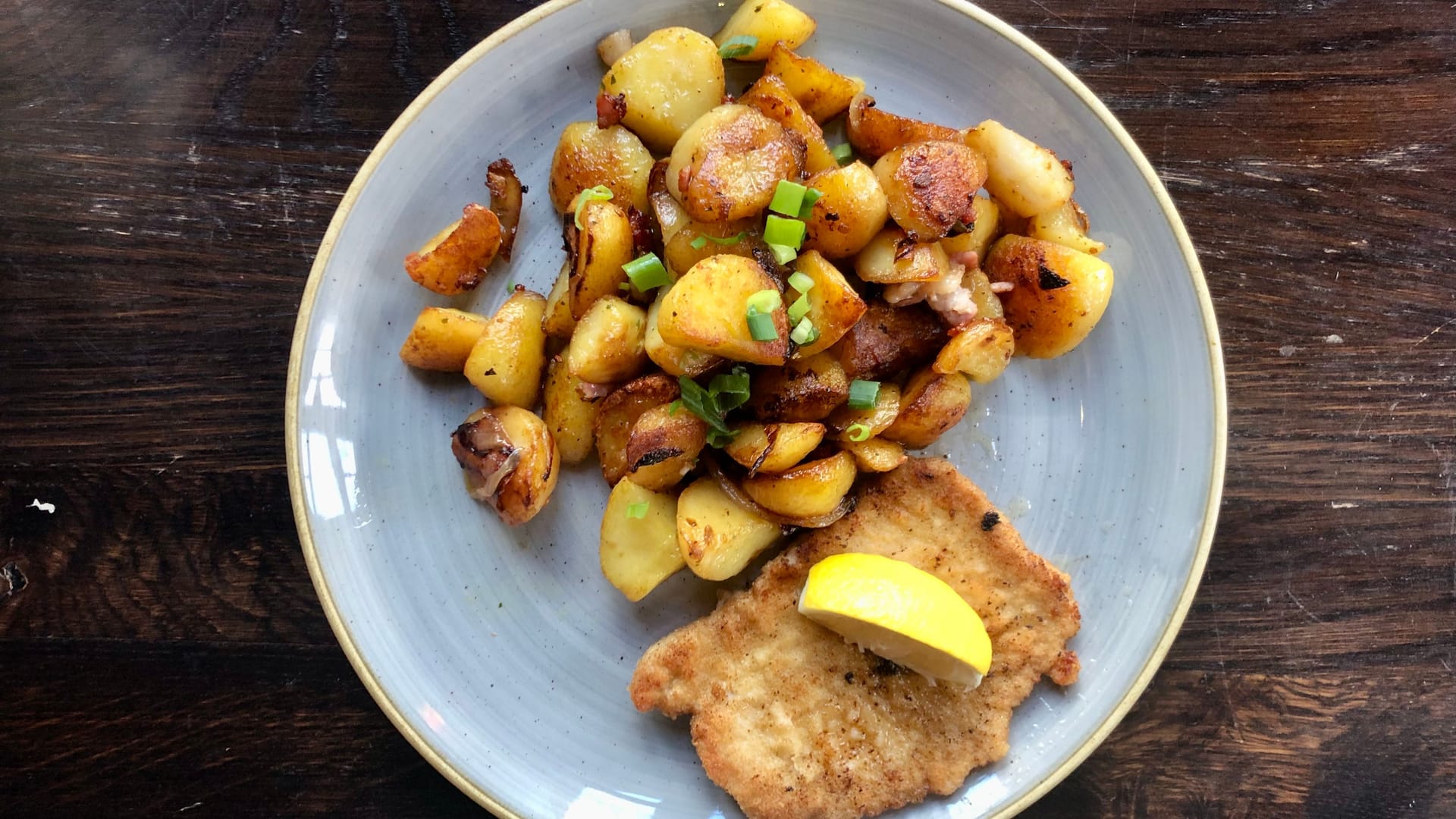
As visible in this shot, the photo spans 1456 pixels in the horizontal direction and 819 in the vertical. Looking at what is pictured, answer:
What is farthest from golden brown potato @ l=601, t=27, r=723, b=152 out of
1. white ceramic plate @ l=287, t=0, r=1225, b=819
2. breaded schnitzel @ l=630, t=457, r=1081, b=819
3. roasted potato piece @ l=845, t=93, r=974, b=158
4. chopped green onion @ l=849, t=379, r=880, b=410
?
breaded schnitzel @ l=630, t=457, r=1081, b=819

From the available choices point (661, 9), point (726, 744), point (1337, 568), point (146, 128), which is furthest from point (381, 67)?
point (1337, 568)

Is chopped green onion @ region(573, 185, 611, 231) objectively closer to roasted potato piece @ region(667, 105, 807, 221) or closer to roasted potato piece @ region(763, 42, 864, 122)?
roasted potato piece @ region(667, 105, 807, 221)

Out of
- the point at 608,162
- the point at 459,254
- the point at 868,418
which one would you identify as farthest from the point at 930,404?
the point at 459,254

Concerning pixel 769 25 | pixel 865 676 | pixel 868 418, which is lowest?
pixel 865 676

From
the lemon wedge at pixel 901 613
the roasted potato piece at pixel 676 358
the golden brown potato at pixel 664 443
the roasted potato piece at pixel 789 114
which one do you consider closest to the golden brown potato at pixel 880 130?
the roasted potato piece at pixel 789 114

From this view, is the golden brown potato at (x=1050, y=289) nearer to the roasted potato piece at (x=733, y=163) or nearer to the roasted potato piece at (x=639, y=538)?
the roasted potato piece at (x=733, y=163)

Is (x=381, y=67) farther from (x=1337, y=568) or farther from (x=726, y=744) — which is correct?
(x=1337, y=568)

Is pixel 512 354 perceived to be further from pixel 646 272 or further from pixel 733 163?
pixel 733 163
